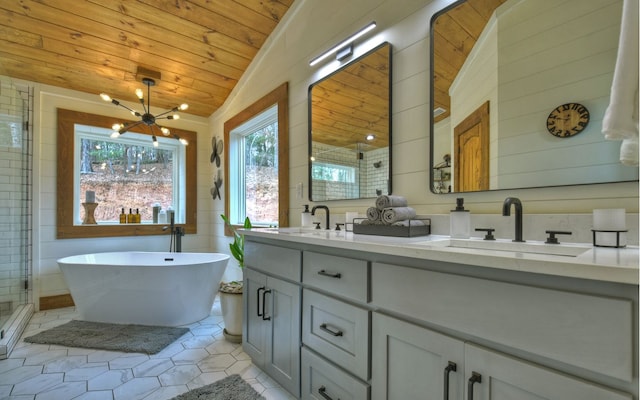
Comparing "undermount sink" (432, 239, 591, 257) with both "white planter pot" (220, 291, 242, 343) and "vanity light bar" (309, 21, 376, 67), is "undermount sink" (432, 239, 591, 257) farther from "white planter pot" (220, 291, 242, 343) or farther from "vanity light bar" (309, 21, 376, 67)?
"white planter pot" (220, 291, 242, 343)

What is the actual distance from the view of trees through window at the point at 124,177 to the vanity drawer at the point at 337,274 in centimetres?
328

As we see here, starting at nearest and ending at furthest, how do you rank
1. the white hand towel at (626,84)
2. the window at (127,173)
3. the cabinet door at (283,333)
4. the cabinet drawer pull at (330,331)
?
the white hand towel at (626,84) < the cabinet drawer pull at (330,331) < the cabinet door at (283,333) < the window at (127,173)

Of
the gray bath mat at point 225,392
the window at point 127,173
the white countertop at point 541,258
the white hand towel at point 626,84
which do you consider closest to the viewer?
the white countertop at point 541,258

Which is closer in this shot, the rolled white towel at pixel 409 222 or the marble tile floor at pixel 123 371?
the rolled white towel at pixel 409 222

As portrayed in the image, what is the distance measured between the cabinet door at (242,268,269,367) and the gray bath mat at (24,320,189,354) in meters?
0.79

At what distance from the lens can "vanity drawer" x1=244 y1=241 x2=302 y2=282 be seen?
1.57 metres

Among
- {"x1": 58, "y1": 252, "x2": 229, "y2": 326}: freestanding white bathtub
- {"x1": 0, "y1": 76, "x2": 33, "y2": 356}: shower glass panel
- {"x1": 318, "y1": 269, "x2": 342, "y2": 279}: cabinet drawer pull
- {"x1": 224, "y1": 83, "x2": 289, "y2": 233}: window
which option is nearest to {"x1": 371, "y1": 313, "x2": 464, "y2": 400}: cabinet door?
{"x1": 318, "y1": 269, "x2": 342, "y2": 279}: cabinet drawer pull

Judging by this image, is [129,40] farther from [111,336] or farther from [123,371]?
[123,371]

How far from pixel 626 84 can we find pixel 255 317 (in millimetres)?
1978

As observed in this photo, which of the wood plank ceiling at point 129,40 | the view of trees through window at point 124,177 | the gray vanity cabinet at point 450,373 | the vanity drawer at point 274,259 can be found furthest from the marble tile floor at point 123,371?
the wood plank ceiling at point 129,40

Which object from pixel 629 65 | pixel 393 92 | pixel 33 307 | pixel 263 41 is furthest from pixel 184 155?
pixel 629 65

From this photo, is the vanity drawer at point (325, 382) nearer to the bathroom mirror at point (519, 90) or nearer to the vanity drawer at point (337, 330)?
the vanity drawer at point (337, 330)

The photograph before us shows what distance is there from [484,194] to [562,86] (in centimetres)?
50

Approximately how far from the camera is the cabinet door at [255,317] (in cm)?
184
